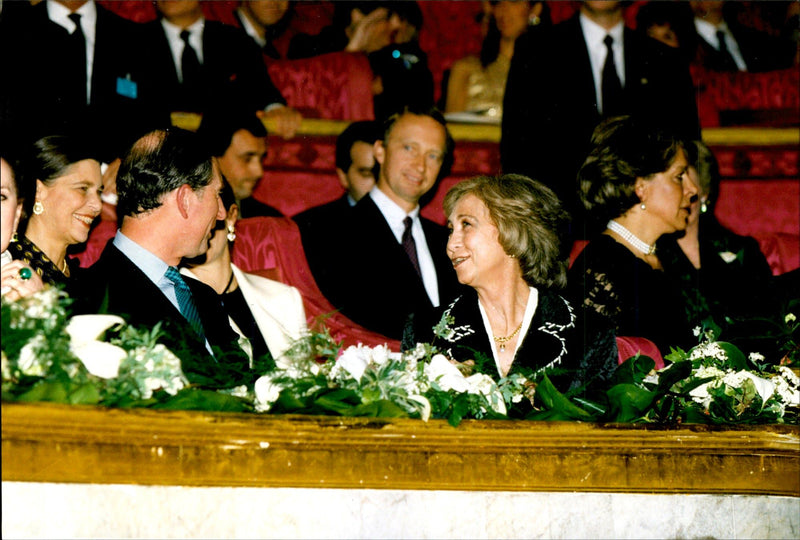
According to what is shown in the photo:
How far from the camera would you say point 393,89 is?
7.04 meters

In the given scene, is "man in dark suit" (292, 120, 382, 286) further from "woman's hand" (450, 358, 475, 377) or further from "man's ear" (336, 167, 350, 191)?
"woman's hand" (450, 358, 475, 377)

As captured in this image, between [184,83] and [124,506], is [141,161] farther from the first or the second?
[184,83]

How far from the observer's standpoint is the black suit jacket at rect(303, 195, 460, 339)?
18.6 feet

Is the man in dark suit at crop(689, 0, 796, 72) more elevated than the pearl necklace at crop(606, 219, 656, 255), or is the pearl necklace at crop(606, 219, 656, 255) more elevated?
the man in dark suit at crop(689, 0, 796, 72)

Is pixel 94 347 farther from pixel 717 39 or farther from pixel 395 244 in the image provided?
pixel 717 39

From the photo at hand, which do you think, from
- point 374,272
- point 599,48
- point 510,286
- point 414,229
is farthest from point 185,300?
point 599,48

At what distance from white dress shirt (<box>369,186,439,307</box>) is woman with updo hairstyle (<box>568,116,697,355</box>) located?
74 centimetres

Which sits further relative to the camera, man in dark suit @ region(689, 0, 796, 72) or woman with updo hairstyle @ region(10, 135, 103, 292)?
man in dark suit @ region(689, 0, 796, 72)

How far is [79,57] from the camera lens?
5.87 meters

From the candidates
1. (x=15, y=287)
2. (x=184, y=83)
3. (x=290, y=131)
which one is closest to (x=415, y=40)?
(x=290, y=131)

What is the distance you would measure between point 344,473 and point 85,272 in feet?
4.76

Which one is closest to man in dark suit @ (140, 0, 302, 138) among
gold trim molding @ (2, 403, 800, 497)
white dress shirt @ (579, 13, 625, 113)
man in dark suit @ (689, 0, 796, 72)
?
white dress shirt @ (579, 13, 625, 113)

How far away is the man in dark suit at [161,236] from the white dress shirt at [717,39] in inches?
158

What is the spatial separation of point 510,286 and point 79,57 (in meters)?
2.63
